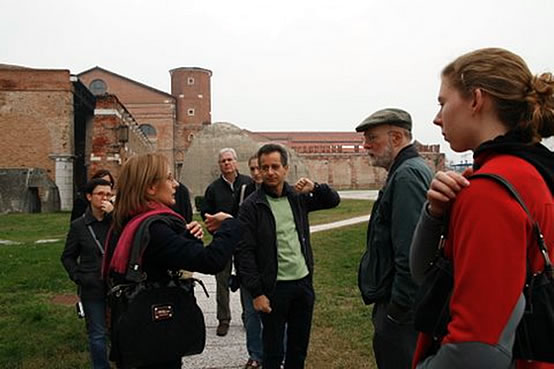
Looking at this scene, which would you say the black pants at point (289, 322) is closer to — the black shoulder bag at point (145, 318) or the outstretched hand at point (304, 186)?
the outstretched hand at point (304, 186)

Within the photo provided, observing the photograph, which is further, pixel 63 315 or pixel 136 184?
pixel 63 315

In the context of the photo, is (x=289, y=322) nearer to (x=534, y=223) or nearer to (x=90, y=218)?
(x=90, y=218)

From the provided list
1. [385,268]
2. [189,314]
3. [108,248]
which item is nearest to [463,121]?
[385,268]

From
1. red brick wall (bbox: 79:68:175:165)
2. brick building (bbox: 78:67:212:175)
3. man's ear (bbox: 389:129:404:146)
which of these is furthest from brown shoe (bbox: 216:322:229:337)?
brick building (bbox: 78:67:212:175)

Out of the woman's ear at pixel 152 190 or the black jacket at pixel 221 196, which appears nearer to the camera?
the woman's ear at pixel 152 190

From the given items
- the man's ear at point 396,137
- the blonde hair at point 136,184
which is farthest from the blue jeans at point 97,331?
the man's ear at point 396,137

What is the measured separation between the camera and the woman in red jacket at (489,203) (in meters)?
1.45

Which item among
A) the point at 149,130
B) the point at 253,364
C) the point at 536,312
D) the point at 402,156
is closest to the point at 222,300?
the point at 253,364

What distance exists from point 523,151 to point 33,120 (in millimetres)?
28266

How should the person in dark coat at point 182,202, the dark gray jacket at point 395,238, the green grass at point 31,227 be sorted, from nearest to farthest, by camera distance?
the dark gray jacket at point 395,238 < the person in dark coat at point 182,202 < the green grass at point 31,227

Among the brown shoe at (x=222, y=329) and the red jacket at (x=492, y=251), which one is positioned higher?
the red jacket at (x=492, y=251)

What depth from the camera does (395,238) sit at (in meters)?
2.78

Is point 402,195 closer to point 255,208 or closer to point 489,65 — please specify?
point 489,65

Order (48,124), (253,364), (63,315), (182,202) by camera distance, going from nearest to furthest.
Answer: (253,364), (182,202), (63,315), (48,124)
